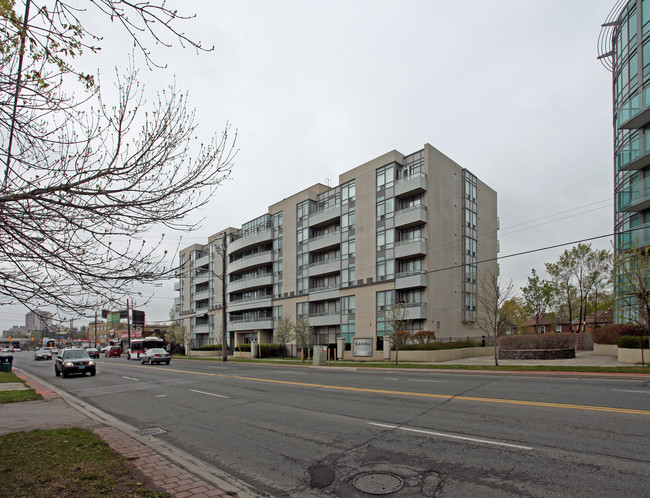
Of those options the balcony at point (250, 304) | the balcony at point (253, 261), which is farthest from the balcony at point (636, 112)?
the balcony at point (250, 304)

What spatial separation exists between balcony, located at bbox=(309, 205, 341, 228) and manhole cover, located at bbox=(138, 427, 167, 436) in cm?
3798

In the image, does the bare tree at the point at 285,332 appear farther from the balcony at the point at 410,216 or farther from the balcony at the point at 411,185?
the balcony at the point at 411,185

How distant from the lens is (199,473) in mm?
5949

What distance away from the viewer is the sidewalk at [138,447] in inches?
212

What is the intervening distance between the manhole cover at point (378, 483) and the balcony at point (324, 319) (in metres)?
39.4

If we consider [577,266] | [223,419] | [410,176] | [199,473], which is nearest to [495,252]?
[577,266]

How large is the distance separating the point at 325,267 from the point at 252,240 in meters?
16.9

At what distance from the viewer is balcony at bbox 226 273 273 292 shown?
56469 millimetres

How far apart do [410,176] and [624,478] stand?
119 feet

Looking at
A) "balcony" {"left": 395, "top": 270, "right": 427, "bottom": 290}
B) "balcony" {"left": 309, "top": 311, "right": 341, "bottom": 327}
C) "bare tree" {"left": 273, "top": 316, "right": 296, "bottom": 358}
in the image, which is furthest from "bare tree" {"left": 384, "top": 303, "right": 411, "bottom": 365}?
"bare tree" {"left": 273, "top": 316, "right": 296, "bottom": 358}

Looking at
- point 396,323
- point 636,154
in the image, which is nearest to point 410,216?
point 396,323

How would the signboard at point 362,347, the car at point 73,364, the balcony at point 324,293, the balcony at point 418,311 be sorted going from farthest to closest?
the balcony at point 324,293
the balcony at point 418,311
the signboard at point 362,347
the car at point 73,364

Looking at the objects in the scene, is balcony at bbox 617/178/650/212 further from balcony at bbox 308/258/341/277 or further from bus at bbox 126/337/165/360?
bus at bbox 126/337/165/360

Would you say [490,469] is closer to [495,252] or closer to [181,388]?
[181,388]
